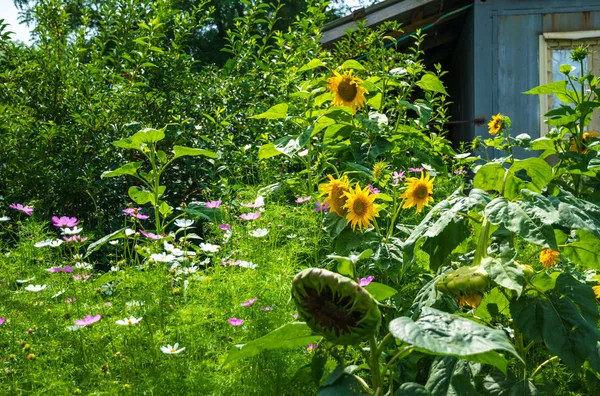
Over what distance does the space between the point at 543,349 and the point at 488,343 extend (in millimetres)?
1259

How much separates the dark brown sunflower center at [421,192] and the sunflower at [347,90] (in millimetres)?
666

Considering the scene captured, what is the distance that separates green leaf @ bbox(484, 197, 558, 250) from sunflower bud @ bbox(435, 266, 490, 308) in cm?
12

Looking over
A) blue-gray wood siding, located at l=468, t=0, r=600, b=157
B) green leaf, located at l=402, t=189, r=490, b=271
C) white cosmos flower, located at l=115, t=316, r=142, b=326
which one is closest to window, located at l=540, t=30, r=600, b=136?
blue-gray wood siding, located at l=468, t=0, r=600, b=157

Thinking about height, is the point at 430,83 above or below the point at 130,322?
above

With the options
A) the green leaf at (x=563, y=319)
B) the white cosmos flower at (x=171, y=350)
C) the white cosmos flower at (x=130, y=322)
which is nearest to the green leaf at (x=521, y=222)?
the green leaf at (x=563, y=319)

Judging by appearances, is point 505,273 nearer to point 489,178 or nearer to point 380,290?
point 380,290

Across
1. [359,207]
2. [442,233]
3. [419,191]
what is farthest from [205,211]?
[442,233]

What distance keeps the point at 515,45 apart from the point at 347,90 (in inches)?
182

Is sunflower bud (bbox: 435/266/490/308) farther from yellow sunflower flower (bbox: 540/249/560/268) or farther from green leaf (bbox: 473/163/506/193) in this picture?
yellow sunflower flower (bbox: 540/249/560/268)

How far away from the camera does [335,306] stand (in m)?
1.36

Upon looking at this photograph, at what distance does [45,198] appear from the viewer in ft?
14.1

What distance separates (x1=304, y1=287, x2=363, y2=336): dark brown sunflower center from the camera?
1349mm

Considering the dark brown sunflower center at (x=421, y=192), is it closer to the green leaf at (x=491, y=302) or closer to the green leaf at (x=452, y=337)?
the green leaf at (x=491, y=302)

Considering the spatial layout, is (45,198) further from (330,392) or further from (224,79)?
(330,392)
